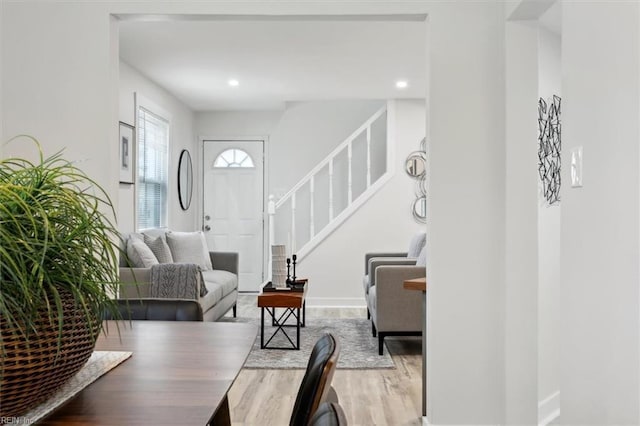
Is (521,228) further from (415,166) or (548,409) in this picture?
(415,166)

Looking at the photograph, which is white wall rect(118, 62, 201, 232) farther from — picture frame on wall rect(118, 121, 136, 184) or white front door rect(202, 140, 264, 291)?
white front door rect(202, 140, 264, 291)

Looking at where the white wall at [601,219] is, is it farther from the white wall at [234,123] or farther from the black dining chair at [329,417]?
the white wall at [234,123]

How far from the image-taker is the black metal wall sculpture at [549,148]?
3.50 metres

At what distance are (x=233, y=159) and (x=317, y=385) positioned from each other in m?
7.35

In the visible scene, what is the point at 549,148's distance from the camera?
3611 millimetres

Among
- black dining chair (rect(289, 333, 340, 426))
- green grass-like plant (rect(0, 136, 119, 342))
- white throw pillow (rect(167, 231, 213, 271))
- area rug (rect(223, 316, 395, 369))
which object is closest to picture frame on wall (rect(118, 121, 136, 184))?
white throw pillow (rect(167, 231, 213, 271))

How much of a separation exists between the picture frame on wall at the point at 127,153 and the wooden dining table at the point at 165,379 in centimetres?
372

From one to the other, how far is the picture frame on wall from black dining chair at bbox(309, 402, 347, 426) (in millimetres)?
4874

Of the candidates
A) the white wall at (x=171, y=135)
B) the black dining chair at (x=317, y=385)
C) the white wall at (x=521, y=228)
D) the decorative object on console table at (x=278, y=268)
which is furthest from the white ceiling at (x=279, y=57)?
the black dining chair at (x=317, y=385)

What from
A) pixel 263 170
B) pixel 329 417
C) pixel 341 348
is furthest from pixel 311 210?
pixel 329 417

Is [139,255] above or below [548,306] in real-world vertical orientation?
above

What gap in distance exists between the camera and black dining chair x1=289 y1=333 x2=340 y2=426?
3.86 ft

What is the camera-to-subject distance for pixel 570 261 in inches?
78.8

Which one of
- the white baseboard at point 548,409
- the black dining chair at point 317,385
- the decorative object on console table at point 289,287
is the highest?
the black dining chair at point 317,385
